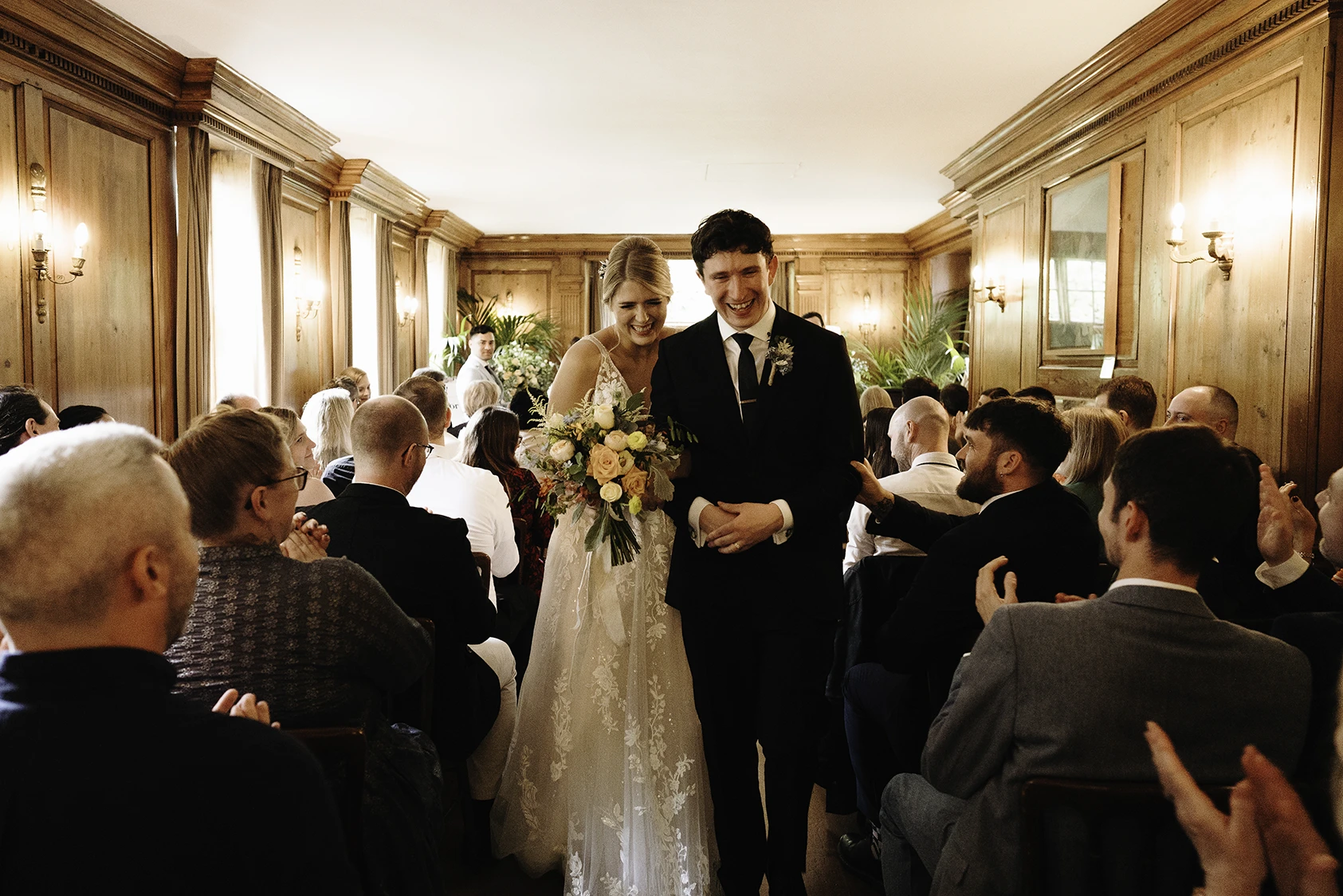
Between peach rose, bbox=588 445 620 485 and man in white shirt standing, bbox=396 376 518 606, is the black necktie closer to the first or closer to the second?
peach rose, bbox=588 445 620 485

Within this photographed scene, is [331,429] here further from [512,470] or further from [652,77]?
[652,77]

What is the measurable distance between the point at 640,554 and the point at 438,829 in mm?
920

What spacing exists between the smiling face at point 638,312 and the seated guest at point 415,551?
74cm

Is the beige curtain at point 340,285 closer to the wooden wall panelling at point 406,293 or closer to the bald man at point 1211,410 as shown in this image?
the wooden wall panelling at point 406,293

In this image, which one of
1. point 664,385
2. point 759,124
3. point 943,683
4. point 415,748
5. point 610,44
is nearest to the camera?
point 415,748

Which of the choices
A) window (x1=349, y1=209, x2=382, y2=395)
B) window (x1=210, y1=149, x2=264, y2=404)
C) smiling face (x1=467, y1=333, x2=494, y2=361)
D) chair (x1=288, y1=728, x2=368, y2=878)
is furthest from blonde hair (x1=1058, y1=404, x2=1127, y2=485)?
smiling face (x1=467, y1=333, x2=494, y2=361)

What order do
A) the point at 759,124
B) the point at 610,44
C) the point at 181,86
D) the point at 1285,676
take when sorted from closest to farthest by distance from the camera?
the point at 1285,676
the point at 610,44
the point at 181,86
the point at 759,124

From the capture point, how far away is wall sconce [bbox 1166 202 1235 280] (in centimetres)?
507

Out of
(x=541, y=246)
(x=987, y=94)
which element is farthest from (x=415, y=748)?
(x=541, y=246)

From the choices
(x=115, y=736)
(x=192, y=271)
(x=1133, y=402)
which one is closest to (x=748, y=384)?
(x=115, y=736)

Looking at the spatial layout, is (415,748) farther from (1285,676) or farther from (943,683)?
(1285,676)

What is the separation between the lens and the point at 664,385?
8.44 feet

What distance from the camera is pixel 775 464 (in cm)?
248

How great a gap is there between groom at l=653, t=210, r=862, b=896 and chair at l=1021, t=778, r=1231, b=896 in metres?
1.10
